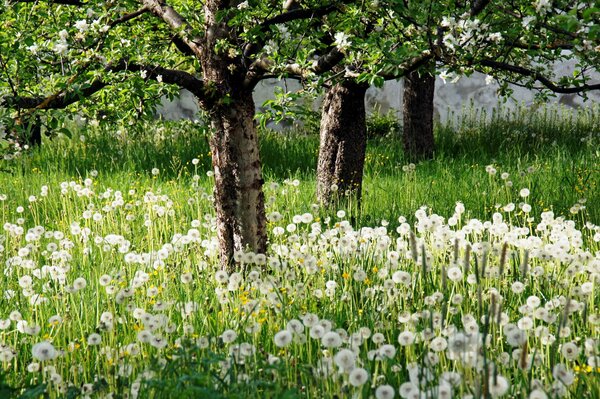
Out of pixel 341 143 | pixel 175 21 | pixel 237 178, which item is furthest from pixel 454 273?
pixel 341 143

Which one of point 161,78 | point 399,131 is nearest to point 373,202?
point 161,78

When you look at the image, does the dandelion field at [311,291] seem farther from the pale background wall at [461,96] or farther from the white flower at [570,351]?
the pale background wall at [461,96]

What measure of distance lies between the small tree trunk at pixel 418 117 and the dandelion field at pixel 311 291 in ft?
1.02

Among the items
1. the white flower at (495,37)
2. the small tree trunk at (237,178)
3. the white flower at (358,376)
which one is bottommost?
the white flower at (358,376)

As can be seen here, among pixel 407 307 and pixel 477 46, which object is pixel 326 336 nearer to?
pixel 407 307

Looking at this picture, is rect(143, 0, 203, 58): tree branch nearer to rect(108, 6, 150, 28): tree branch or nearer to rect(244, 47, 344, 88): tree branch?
rect(108, 6, 150, 28): tree branch

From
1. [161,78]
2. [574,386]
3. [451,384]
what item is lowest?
[574,386]

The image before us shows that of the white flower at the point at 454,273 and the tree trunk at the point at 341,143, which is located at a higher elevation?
the tree trunk at the point at 341,143

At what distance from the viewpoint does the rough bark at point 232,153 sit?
5.27 metres

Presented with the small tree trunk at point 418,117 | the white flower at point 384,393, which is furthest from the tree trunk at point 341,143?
the white flower at point 384,393

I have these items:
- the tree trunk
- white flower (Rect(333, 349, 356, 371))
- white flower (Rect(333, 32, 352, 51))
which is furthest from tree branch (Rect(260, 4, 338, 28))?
white flower (Rect(333, 349, 356, 371))

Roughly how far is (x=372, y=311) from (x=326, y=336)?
4.27ft

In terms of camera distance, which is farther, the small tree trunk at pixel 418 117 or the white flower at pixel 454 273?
the small tree trunk at pixel 418 117

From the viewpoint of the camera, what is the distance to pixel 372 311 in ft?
13.4
